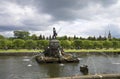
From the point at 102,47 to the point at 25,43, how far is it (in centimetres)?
6233

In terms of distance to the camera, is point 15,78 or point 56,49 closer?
point 15,78

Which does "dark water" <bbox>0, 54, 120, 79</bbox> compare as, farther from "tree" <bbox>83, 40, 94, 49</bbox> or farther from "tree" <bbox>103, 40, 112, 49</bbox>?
"tree" <bbox>103, 40, 112, 49</bbox>

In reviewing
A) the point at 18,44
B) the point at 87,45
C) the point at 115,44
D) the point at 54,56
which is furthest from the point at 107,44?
the point at 54,56

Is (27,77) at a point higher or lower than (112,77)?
lower

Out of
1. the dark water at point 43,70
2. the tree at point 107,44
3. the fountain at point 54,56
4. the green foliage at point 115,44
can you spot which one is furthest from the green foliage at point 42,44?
the dark water at point 43,70

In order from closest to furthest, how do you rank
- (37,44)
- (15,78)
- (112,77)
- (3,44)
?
(112,77), (15,78), (3,44), (37,44)

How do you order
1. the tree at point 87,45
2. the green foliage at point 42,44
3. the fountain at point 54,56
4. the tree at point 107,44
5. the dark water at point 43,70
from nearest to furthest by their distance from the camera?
the dark water at point 43,70 → the fountain at point 54,56 → the green foliage at point 42,44 → the tree at point 87,45 → the tree at point 107,44

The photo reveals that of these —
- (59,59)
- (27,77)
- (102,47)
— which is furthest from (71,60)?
(102,47)

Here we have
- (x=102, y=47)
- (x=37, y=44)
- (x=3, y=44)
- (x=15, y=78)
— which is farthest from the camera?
(x=102, y=47)

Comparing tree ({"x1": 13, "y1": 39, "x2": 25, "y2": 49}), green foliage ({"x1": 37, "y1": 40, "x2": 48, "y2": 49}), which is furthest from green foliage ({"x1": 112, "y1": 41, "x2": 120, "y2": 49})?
tree ({"x1": 13, "y1": 39, "x2": 25, "y2": 49})

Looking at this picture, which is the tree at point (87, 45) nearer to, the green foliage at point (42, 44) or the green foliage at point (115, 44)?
the green foliage at point (115, 44)

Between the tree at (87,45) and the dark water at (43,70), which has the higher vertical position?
the tree at (87,45)

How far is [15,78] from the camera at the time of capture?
1844 inches

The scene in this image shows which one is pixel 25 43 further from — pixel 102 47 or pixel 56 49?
pixel 56 49
